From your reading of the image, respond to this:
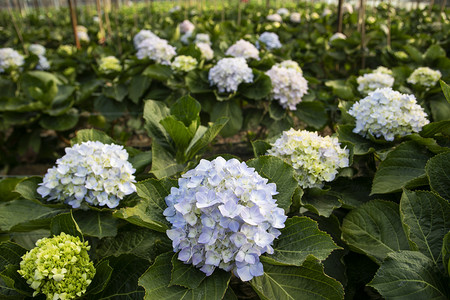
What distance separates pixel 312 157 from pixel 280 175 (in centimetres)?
29

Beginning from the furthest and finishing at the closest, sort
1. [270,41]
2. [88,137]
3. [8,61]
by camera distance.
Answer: [270,41]
[8,61]
[88,137]

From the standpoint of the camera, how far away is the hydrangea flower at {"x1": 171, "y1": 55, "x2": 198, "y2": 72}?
298 cm

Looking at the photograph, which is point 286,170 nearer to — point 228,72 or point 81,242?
point 81,242

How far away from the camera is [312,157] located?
1603 mm

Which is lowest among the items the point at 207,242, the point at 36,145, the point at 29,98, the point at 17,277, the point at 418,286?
the point at 36,145

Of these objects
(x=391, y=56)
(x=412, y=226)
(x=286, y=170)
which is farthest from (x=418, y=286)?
(x=391, y=56)

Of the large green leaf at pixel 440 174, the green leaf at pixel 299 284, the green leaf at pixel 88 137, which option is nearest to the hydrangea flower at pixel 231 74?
the green leaf at pixel 88 137

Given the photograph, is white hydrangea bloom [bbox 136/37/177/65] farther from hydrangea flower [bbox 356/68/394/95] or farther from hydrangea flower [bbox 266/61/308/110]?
hydrangea flower [bbox 356/68/394/95]

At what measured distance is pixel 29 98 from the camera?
327 cm

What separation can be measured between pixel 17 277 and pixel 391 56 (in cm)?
398

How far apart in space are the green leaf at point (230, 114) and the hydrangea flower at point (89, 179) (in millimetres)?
1337

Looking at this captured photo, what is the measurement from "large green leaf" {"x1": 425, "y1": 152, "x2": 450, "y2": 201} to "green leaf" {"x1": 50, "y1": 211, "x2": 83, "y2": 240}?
127 centimetres

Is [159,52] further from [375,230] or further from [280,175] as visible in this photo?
[375,230]

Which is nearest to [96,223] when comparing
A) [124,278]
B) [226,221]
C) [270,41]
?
[124,278]
